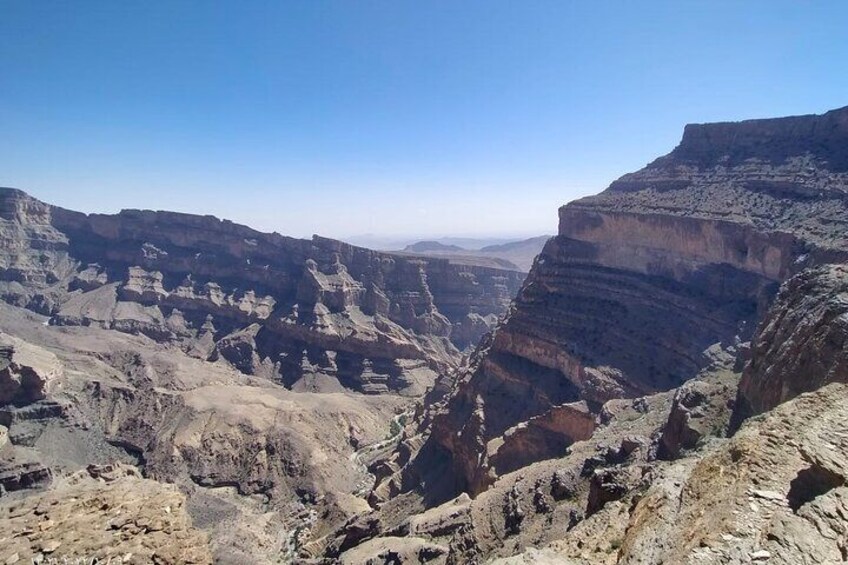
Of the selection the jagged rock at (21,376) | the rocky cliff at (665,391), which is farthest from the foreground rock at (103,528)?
the jagged rock at (21,376)

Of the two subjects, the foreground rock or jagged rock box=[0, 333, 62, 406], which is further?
jagged rock box=[0, 333, 62, 406]

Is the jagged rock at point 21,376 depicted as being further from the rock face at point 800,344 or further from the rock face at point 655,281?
the rock face at point 800,344

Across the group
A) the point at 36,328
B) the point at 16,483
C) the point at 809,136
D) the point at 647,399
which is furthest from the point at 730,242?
the point at 36,328

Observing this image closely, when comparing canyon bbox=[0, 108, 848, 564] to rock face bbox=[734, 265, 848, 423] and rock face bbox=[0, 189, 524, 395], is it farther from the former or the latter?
rock face bbox=[0, 189, 524, 395]

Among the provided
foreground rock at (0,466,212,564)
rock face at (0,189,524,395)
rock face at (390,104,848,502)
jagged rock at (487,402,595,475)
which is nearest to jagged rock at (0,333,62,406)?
rock face at (0,189,524,395)

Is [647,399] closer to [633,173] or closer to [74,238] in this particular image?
[633,173]

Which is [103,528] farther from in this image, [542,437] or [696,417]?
[542,437]

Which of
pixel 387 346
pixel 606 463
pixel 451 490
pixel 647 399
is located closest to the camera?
pixel 606 463
